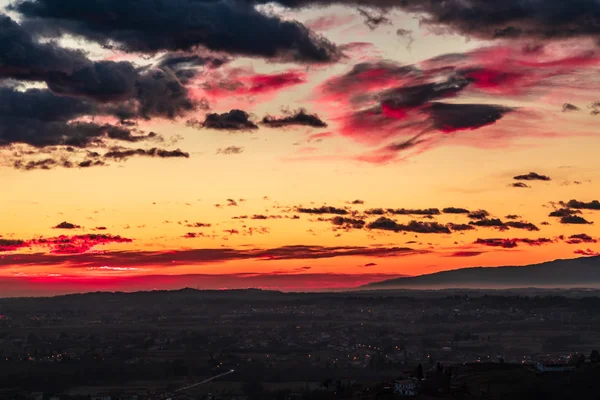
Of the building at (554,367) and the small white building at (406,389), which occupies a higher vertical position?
the building at (554,367)

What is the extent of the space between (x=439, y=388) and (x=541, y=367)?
29795 mm

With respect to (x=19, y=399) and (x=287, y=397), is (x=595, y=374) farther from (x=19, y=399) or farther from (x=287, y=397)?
(x=19, y=399)

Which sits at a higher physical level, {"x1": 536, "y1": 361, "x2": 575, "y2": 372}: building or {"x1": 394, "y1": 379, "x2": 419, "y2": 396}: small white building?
{"x1": 536, "y1": 361, "x2": 575, "y2": 372}: building

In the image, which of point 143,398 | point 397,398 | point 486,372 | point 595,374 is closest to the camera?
point 397,398

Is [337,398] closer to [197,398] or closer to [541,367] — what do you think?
[541,367]

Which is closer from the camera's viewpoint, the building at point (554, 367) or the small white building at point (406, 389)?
the small white building at point (406, 389)

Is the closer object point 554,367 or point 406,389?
point 406,389

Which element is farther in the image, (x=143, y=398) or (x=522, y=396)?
(x=143, y=398)

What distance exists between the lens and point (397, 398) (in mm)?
122500

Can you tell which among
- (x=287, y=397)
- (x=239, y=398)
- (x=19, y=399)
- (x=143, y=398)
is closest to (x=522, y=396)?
(x=287, y=397)

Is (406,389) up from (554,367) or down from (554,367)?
down

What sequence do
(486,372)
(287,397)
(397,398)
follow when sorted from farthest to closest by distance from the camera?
(287,397) → (486,372) → (397,398)

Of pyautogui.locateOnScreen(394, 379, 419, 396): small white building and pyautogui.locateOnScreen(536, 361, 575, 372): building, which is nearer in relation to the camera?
pyautogui.locateOnScreen(394, 379, 419, 396): small white building

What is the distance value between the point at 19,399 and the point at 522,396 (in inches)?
4600
